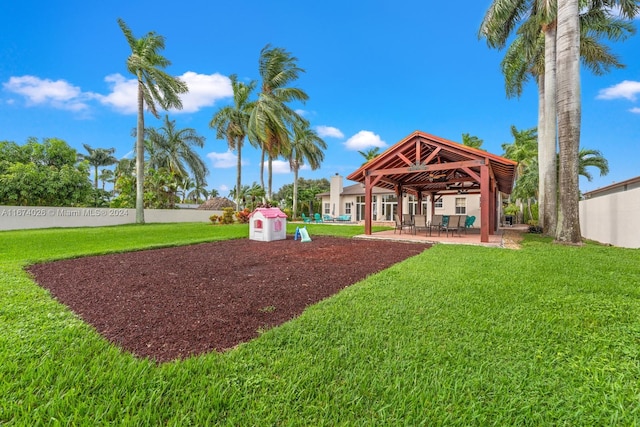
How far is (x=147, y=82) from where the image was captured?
768 inches

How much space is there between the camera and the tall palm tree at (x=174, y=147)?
29.0m

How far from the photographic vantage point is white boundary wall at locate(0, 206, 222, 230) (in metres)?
16.1

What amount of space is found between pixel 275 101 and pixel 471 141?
2201 cm

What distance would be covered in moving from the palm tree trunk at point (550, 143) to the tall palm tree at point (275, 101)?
49.4 ft

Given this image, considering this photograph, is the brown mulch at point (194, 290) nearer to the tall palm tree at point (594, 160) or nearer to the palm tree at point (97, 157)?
the tall palm tree at point (594, 160)

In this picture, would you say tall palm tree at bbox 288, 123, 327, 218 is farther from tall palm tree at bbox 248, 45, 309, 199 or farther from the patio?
the patio

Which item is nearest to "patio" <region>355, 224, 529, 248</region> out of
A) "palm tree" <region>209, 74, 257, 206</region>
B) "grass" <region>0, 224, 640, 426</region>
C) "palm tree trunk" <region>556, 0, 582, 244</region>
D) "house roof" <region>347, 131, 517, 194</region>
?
"palm tree trunk" <region>556, 0, 582, 244</region>

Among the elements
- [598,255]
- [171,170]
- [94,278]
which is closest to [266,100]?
[171,170]

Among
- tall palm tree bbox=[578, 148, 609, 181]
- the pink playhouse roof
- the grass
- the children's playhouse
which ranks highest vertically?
tall palm tree bbox=[578, 148, 609, 181]

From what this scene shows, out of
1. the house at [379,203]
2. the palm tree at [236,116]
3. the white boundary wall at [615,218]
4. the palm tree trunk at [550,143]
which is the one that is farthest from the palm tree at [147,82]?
the white boundary wall at [615,218]

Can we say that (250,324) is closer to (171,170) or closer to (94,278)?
(94,278)

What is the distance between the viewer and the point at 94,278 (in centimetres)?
536

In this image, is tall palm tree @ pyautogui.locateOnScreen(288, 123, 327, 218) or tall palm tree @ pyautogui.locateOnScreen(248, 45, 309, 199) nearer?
tall palm tree @ pyautogui.locateOnScreen(248, 45, 309, 199)

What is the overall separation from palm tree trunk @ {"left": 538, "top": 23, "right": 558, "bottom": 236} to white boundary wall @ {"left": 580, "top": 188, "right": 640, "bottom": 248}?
1.34 meters
